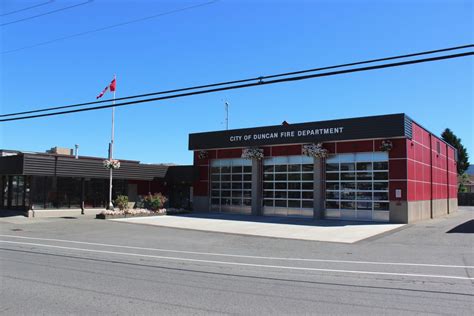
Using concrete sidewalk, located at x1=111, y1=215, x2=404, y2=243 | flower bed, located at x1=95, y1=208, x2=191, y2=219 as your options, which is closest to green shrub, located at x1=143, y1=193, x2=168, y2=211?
flower bed, located at x1=95, y1=208, x2=191, y2=219

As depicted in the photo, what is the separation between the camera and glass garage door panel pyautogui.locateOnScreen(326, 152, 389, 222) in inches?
1028

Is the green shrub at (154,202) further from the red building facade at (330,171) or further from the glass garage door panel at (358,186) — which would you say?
the glass garage door panel at (358,186)

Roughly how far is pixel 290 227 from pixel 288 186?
6.88 metres

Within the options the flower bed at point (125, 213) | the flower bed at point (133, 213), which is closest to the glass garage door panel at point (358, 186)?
the flower bed at point (133, 213)

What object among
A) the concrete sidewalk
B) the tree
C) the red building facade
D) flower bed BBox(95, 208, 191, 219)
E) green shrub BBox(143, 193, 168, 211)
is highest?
the tree

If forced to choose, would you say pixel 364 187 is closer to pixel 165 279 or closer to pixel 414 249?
pixel 414 249

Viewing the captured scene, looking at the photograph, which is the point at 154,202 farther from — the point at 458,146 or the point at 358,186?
the point at 458,146

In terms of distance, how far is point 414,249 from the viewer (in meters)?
15.0

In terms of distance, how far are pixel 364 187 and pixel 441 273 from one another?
54.6ft

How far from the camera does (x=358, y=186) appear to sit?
2692cm

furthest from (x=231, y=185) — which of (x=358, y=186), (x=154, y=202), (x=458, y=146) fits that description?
(x=458, y=146)

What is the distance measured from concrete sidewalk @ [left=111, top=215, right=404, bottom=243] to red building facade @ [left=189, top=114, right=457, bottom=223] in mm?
1910

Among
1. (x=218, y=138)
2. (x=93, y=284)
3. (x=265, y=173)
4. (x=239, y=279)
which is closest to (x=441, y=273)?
(x=239, y=279)

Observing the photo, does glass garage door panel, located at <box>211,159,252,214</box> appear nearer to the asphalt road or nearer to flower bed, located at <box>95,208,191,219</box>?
flower bed, located at <box>95,208,191,219</box>
